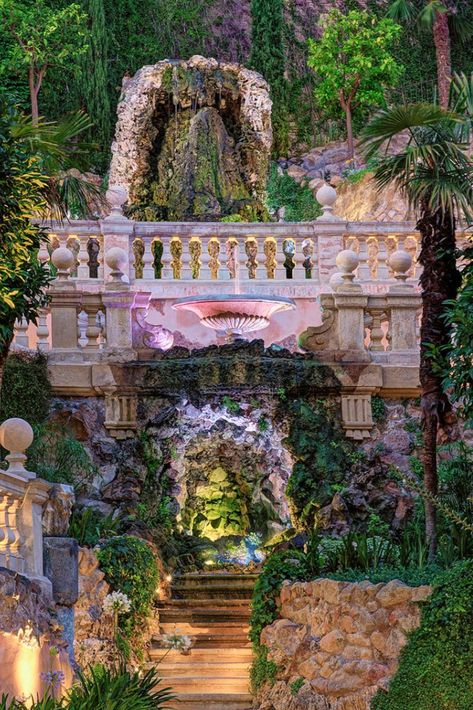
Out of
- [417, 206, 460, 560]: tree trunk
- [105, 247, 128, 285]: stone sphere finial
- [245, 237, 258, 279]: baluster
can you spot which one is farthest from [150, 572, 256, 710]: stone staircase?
[245, 237, 258, 279]: baluster

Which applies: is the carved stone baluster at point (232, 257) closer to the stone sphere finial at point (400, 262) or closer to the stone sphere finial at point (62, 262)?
the stone sphere finial at point (400, 262)

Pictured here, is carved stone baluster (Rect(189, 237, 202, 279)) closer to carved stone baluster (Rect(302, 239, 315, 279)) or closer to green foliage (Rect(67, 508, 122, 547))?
carved stone baluster (Rect(302, 239, 315, 279))

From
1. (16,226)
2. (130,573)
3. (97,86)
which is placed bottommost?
(130,573)

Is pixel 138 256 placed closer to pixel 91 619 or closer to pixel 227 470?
pixel 227 470

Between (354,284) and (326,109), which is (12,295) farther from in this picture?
(326,109)

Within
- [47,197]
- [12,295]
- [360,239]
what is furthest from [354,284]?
[12,295]

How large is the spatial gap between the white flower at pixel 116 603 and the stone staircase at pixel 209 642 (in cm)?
65

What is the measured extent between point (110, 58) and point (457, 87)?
20.9m

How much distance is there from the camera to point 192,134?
29.4m

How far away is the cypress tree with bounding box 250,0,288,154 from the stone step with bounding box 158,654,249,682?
22.0 metres

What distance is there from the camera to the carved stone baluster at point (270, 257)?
21.2m

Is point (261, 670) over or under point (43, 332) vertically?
under

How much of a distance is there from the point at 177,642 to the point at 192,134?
17.3 meters

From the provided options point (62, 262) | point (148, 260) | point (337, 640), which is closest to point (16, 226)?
point (337, 640)
